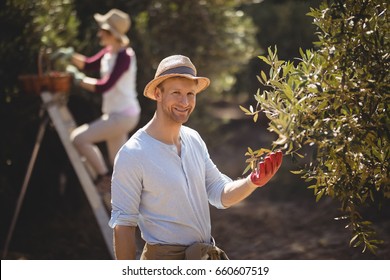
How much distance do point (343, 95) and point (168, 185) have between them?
1016 millimetres

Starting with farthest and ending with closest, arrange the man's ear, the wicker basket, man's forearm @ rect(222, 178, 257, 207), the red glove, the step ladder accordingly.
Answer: the wicker basket, the step ladder, the man's ear, man's forearm @ rect(222, 178, 257, 207), the red glove

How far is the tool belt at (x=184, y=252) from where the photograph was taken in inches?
141

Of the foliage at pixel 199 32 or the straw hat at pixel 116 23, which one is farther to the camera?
the foliage at pixel 199 32

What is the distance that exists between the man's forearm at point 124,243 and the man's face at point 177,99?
0.65 m

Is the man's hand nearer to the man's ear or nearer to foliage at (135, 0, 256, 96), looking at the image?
foliage at (135, 0, 256, 96)

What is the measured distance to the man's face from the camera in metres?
3.69

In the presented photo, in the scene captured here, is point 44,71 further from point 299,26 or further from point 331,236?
point 299,26

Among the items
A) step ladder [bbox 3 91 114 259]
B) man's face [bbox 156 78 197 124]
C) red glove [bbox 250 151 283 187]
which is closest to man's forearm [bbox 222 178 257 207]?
red glove [bbox 250 151 283 187]

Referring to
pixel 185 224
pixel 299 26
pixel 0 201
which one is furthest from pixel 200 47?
pixel 185 224

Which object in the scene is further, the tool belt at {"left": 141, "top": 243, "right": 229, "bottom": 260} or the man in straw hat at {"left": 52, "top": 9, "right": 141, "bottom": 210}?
the man in straw hat at {"left": 52, "top": 9, "right": 141, "bottom": 210}

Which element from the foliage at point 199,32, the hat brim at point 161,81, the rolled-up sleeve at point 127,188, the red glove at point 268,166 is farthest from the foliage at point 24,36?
the red glove at point 268,166

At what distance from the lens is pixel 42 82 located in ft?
22.7

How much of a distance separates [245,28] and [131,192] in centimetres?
715

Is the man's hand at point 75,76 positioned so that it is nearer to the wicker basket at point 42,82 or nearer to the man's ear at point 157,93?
the wicker basket at point 42,82
